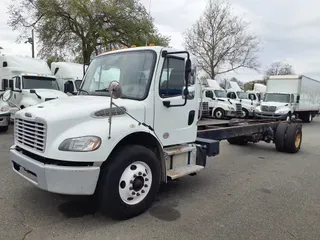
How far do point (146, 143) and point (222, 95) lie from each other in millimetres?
17970

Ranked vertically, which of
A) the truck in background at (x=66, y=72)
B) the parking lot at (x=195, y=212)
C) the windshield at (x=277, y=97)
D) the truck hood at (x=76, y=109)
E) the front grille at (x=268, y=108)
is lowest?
the parking lot at (x=195, y=212)

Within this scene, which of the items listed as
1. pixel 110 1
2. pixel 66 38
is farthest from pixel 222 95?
pixel 66 38

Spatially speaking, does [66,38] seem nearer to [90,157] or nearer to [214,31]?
[214,31]

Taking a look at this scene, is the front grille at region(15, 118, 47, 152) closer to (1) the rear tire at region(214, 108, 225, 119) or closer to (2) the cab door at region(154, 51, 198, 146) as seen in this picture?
(2) the cab door at region(154, 51, 198, 146)

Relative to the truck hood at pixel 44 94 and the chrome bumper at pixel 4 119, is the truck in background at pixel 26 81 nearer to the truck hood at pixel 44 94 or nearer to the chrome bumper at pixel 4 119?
the truck hood at pixel 44 94

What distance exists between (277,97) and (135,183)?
60.1 feet

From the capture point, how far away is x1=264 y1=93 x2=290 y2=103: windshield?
19.7 meters

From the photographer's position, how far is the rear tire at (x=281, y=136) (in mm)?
8875

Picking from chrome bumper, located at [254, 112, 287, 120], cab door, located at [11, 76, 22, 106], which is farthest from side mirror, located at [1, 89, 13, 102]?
chrome bumper, located at [254, 112, 287, 120]

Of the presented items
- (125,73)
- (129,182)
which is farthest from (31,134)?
(125,73)

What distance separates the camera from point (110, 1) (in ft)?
73.0

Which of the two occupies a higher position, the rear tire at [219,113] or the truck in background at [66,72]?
the truck in background at [66,72]

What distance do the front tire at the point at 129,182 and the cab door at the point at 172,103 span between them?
54 cm

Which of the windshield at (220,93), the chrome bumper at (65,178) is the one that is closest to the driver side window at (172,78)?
the chrome bumper at (65,178)
